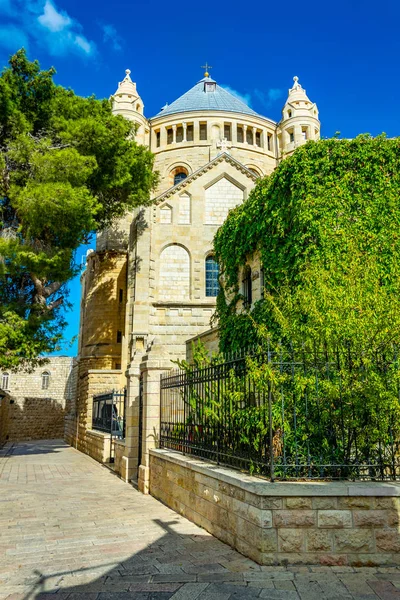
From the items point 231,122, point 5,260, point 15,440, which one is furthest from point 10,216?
point 231,122

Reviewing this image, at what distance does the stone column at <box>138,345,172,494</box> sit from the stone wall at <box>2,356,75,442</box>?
22.3m

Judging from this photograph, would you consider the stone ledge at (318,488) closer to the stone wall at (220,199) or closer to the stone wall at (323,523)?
the stone wall at (323,523)

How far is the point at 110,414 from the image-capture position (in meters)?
16.0

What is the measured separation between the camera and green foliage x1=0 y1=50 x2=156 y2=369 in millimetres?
16000

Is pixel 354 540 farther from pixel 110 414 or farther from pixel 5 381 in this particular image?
pixel 5 381

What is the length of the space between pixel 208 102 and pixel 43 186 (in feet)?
85.0

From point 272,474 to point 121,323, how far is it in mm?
25606

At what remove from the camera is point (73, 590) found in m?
4.54

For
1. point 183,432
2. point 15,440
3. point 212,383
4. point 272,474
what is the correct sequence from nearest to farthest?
point 272,474
point 212,383
point 183,432
point 15,440

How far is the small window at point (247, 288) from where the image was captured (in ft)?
53.1

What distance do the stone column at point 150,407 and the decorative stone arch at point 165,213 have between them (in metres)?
14.4

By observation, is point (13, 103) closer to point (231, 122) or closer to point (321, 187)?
point (321, 187)

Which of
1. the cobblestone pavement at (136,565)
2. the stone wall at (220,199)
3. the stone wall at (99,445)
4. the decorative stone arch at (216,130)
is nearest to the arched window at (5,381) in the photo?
the stone wall at (99,445)

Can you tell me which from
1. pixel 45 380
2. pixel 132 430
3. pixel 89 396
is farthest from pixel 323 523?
pixel 45 380
